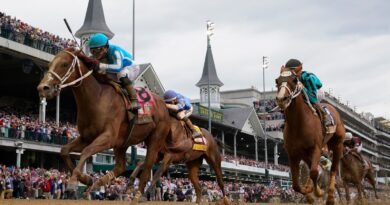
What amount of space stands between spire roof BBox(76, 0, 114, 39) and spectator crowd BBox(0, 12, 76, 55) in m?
21.9

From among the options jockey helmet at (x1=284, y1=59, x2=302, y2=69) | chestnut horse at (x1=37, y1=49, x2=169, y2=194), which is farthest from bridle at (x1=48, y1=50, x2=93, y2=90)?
jockey helmet at (x1=284, y1=59, x2=302, y2=69)

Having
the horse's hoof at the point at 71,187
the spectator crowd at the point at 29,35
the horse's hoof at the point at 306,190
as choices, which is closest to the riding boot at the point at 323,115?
the horse's hoof at the point at 306,190

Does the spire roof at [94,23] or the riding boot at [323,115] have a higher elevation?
the spire roof at [94,23]

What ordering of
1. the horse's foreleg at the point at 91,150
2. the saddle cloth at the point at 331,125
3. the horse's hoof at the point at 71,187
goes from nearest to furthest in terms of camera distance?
the horse's hoof at the point at 71,187, the horse's foreleg at the point at 91,150, the saddle cloth at the point at 331,125

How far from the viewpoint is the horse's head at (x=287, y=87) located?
9.04 metres

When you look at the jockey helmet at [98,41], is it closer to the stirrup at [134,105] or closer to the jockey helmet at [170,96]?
Result: the stirrup at [134,105]

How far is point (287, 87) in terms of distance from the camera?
9.23 meters

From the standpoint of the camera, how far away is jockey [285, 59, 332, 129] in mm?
9859

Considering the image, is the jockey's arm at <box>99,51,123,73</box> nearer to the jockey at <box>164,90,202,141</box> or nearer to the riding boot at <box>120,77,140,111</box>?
the riding boot at <box>120,77,140,111</box>

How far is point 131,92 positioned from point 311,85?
3648mm

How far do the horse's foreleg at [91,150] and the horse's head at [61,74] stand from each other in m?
0.92

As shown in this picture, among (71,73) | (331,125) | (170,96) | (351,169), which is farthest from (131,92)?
(351,169)

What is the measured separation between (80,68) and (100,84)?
1.68ft

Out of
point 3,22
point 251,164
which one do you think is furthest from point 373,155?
point 3,22
